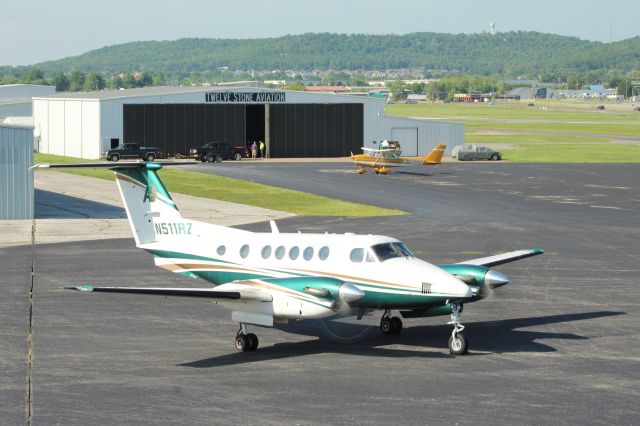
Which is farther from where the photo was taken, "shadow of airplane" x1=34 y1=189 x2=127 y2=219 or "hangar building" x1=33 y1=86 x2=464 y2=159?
"hangar building" x1=33 y1=86 x2=464 y2=159

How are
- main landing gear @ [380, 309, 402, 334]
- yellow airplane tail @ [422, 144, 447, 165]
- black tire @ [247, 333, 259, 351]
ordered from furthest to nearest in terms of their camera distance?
yellow airplane tail @ [422, 144, 447, 165]
main landing gear @ [380, 309, 402, 334]
black tire @ [247, 333, 259, 351]

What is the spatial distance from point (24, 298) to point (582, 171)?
228ft

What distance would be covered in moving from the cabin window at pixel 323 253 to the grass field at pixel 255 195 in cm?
3399

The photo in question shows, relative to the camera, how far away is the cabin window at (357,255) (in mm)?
Result: 27375

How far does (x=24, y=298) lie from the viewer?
115ft

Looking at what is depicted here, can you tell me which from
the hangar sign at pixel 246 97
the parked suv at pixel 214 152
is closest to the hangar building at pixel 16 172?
the parked suv at pixel 214 152

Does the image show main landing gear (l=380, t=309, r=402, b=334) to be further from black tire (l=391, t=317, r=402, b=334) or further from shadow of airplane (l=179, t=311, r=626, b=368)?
shadow of airplane (l=179, t=311, r=626, b=368)

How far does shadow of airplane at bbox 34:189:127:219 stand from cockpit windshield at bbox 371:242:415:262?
3520 centimetres

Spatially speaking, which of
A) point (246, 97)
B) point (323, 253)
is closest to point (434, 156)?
point (246, 97)

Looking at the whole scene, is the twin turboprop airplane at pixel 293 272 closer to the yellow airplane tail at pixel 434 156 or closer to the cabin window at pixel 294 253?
the cabin window at pixel 294 253

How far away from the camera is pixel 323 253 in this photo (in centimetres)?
2783

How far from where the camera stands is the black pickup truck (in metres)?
102

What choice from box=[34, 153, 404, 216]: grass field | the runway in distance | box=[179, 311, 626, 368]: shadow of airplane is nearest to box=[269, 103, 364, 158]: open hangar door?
the runway in distance

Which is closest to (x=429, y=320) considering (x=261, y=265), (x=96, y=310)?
(x=261, y=265)
